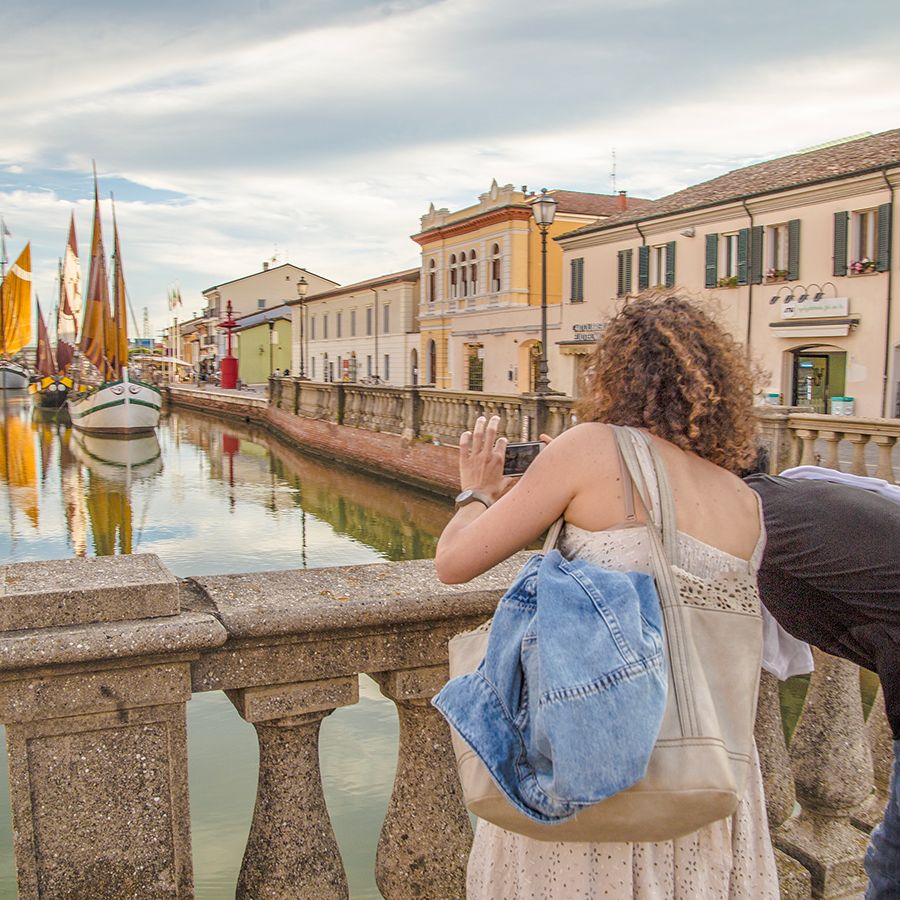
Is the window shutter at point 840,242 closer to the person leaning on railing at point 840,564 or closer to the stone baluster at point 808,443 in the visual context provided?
the stone baluster at point 808,443

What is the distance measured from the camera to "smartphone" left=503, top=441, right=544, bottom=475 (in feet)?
6.09

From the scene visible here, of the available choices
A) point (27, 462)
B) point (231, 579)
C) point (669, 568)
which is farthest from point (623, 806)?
point (27, 462)

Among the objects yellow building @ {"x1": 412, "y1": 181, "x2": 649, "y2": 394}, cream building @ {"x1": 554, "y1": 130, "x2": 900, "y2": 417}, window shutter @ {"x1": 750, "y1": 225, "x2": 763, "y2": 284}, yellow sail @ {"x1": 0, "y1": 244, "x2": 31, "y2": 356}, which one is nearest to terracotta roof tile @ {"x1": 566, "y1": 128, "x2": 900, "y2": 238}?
cream building @ {"x1": 554, "y1": 130, "x2": 900, "y2": 417}

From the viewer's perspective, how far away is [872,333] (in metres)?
21.2

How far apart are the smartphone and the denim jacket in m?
0.37

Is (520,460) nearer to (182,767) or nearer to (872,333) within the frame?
(182,767)

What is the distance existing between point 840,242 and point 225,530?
15132 millimetres

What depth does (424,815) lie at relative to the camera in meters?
2.15

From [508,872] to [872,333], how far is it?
71.6 ft

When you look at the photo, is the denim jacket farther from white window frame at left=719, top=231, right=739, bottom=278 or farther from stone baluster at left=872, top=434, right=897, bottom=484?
white window frame at left=719, top=231, right=739, bottom=278

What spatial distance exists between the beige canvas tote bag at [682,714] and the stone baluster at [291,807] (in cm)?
56

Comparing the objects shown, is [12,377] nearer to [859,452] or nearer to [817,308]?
[817,308]

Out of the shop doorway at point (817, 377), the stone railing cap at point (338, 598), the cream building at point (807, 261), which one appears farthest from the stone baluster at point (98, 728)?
the shop doorway at point (817, 377)

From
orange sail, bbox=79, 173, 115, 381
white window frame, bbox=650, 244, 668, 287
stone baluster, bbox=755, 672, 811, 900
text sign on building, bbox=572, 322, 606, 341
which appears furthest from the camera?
orange sail, bbox=79, 173, 115, 381
